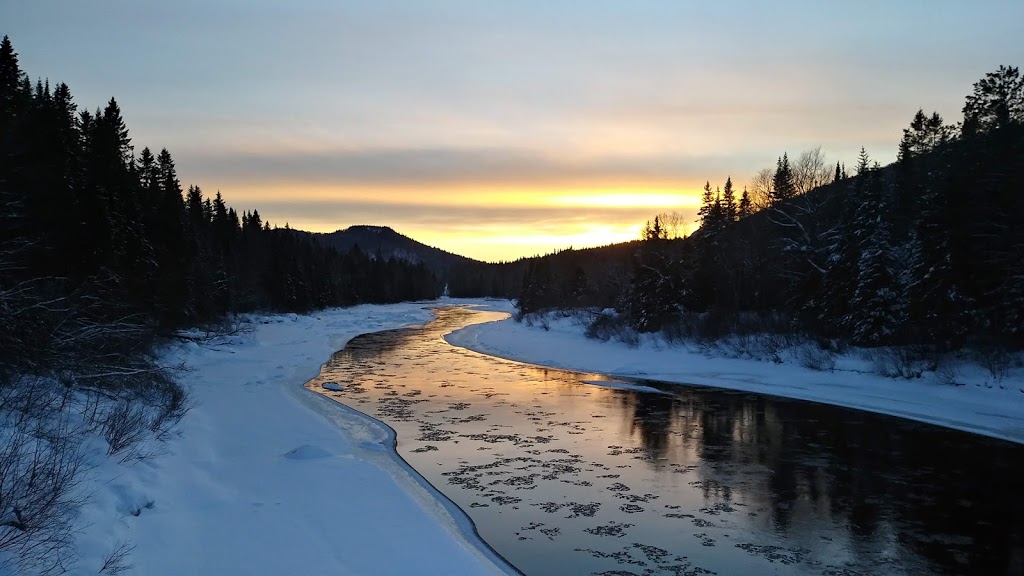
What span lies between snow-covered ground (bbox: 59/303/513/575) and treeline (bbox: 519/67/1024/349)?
73.7 feet

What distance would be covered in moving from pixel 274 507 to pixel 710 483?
28.7 feet

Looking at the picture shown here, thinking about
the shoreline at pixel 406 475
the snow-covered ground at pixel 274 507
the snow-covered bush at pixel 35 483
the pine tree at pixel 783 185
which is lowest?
the shoreline at pixel 406 475

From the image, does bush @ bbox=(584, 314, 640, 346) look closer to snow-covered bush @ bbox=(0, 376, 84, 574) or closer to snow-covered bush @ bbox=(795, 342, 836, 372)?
snow-covered bush @ bbox=(795, 342, 836, 372)

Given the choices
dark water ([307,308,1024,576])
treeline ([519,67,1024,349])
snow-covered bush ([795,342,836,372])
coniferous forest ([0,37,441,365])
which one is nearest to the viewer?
dark water ([307,308,1024,576])

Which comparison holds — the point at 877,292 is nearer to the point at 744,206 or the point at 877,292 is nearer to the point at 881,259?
the point at 881,259

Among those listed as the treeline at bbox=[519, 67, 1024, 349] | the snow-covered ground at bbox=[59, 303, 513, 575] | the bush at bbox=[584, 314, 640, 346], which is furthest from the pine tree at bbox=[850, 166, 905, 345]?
the snow-covered ground at bbox=[59, 303, 513, 575]

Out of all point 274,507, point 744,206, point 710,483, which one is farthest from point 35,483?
point 744,206

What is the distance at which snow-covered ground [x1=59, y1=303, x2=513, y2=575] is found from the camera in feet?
24.3

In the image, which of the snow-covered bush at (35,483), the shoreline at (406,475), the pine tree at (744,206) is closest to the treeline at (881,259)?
the pine tree at (744,206)

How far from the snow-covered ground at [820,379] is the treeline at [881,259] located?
1.84 metres

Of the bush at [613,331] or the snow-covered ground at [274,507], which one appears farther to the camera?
the bush at [613,331]

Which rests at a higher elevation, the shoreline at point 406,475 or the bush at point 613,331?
the bush at point 613,331

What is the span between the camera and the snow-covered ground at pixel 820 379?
19703 millimetres

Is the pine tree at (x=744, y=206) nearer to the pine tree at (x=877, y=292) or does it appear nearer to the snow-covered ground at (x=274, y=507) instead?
the pine tree at (x=877, y=292)
